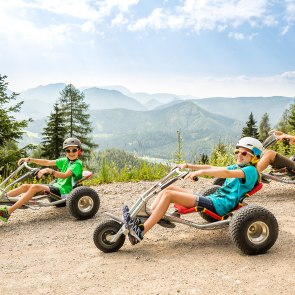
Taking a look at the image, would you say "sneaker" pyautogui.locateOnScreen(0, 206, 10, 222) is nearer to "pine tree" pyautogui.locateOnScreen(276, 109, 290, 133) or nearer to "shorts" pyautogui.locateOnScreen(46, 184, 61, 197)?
"shorts" pyautogui.locateOnScreen(46, 184, 61, 197)

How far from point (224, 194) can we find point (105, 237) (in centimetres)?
172

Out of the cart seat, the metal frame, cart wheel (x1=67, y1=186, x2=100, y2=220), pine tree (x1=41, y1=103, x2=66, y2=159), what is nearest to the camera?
the metal frame

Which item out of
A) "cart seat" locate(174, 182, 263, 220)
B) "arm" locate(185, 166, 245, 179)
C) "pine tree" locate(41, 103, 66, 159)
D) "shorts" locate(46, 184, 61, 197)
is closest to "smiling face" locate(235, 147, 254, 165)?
"arm" locate(185, 166, 245, 179)

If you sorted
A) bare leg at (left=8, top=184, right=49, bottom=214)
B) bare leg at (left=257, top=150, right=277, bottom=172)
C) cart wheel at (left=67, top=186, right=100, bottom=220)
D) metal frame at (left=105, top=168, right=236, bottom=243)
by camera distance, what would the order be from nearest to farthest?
1. metal frame at (left=105, top=168, right=236, bottom=243)
2. bare leg at (left=8, top=184, right=49, bottom=214)
3. cart wheel at (left=67, top=186, right=100, bottom=220)
4. bare leg at (left=257, top=150, right=277, bottom=172)

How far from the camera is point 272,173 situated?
25.6 ft

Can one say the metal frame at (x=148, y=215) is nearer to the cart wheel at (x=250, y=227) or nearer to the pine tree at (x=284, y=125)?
the cart wheel at (x=250, y=227)

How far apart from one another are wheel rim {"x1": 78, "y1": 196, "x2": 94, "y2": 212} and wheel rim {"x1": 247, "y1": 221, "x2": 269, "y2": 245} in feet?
10.1

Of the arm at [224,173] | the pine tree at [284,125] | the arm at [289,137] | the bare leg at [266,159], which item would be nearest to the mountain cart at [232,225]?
the arm at [224,173]

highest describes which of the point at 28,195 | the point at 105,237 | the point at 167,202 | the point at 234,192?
the point at 234,192

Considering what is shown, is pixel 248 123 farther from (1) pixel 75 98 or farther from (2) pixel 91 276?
(2) pixel 91 276

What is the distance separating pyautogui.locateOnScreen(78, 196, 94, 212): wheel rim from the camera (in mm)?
6445

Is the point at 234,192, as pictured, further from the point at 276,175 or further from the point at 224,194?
the point at 276,175

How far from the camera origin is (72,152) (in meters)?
6.78

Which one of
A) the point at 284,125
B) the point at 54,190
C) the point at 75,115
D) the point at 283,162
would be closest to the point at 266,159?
the point at 283,162
